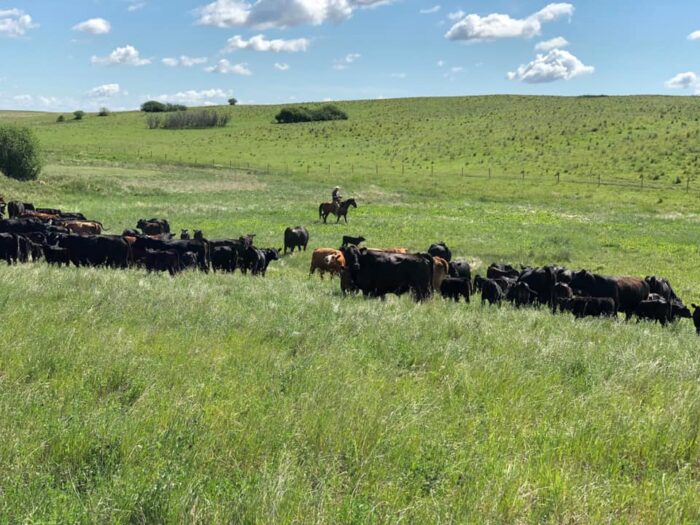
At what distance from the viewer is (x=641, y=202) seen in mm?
39000

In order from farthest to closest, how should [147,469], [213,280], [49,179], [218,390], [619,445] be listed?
[49,179], [213,280], [218,390], [619,445], [147,469]

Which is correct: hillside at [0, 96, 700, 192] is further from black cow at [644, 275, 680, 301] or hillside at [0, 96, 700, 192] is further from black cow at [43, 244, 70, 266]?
black cow at [43, 244, 70, 266]

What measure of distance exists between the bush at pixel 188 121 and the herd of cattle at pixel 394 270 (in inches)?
3812

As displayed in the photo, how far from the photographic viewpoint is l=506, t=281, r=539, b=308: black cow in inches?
495

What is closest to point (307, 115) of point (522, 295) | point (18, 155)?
point (18, 155)

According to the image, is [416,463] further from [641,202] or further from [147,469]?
[641,202]

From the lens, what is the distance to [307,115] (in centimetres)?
11131

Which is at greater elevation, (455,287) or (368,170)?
(368,170)

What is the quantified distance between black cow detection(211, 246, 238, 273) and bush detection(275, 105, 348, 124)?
9850 cm

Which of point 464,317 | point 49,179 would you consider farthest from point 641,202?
point 49,179

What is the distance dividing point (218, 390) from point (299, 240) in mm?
15460

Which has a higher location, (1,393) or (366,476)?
(1,393)

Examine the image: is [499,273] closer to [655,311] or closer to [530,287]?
[530,287]

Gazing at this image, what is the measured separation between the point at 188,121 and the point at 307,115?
2240cm
